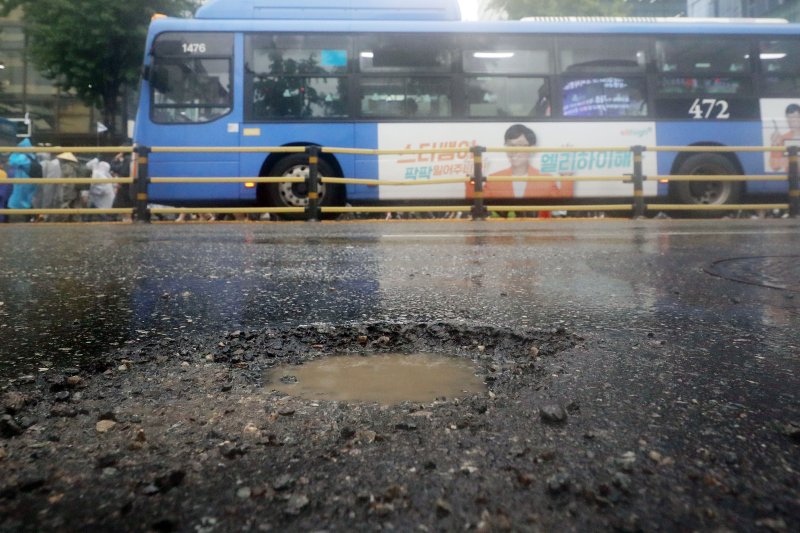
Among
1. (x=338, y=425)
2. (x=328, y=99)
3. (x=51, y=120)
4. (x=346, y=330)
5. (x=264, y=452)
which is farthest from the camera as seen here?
(x=51, y=120)

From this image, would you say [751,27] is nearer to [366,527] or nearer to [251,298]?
[251,298]

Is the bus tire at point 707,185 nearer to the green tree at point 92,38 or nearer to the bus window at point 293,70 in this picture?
the bus window at point 293,70

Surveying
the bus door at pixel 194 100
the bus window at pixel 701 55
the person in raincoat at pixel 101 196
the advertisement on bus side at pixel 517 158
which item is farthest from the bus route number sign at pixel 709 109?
the person in raincoat at pixel 101 196

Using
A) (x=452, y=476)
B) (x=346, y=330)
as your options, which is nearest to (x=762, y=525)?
(x=452, y=476)

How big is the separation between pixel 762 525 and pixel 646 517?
0.55 feet

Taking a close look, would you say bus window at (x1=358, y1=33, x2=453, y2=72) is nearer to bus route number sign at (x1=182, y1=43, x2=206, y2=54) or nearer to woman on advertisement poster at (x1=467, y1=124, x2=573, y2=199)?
woman on advertisement poster at (x1=467, y1=124, x2=573, y2=199)

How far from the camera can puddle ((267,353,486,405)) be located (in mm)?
1639

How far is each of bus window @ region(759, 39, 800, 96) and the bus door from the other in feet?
27.6

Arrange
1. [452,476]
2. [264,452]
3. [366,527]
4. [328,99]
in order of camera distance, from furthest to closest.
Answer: [328,99], [264,452], [452,476], [366,527]

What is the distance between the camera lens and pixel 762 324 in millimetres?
2506

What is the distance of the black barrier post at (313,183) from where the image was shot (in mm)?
9406

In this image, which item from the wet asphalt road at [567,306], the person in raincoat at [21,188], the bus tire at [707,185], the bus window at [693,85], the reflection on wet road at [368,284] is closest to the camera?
the wet asphalt road at [567,306]

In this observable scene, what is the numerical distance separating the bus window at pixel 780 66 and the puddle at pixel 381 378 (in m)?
10.9

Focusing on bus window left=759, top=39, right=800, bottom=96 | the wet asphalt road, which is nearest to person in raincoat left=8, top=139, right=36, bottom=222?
the wet asphalt road
